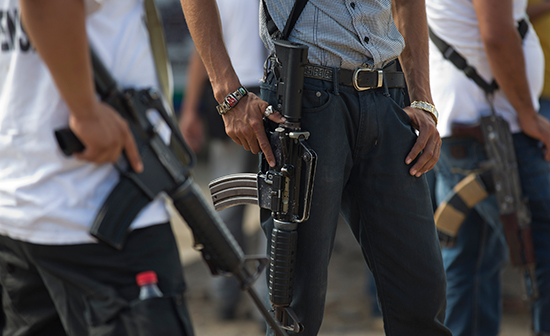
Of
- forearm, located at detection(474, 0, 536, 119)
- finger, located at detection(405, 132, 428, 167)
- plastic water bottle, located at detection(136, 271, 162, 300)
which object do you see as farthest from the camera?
forearm, located at detection(474, 0, 536, 119)

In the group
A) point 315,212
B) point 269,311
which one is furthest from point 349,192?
point 269,311

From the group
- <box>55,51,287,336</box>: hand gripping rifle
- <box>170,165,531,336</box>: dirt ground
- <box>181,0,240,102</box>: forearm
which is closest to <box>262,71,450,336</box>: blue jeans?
<box>181,0,240,102</box>: forearm

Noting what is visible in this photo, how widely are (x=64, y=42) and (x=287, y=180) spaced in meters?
0.65

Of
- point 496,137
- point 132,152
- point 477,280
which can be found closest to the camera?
point 132,152

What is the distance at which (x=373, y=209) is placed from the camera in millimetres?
1610

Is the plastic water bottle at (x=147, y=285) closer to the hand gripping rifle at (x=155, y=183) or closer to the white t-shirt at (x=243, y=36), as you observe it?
the hand gripping rifle at (x=155, y=183)

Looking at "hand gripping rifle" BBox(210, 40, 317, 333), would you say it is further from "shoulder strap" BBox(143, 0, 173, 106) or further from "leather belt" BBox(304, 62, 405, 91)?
"shoulder strap" BBox(143, 0, 173, 106)

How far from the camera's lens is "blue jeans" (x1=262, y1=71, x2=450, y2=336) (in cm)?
152

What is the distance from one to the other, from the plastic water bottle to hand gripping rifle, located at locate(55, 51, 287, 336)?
0.11 metres

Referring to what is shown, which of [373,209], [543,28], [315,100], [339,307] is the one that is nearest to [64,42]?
[315,100]

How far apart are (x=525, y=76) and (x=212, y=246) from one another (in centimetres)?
137

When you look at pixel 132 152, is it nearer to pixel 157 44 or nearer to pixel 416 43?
pixel 157 44

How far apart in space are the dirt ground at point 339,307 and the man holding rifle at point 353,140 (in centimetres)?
200

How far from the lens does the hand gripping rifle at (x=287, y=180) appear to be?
1470mm
